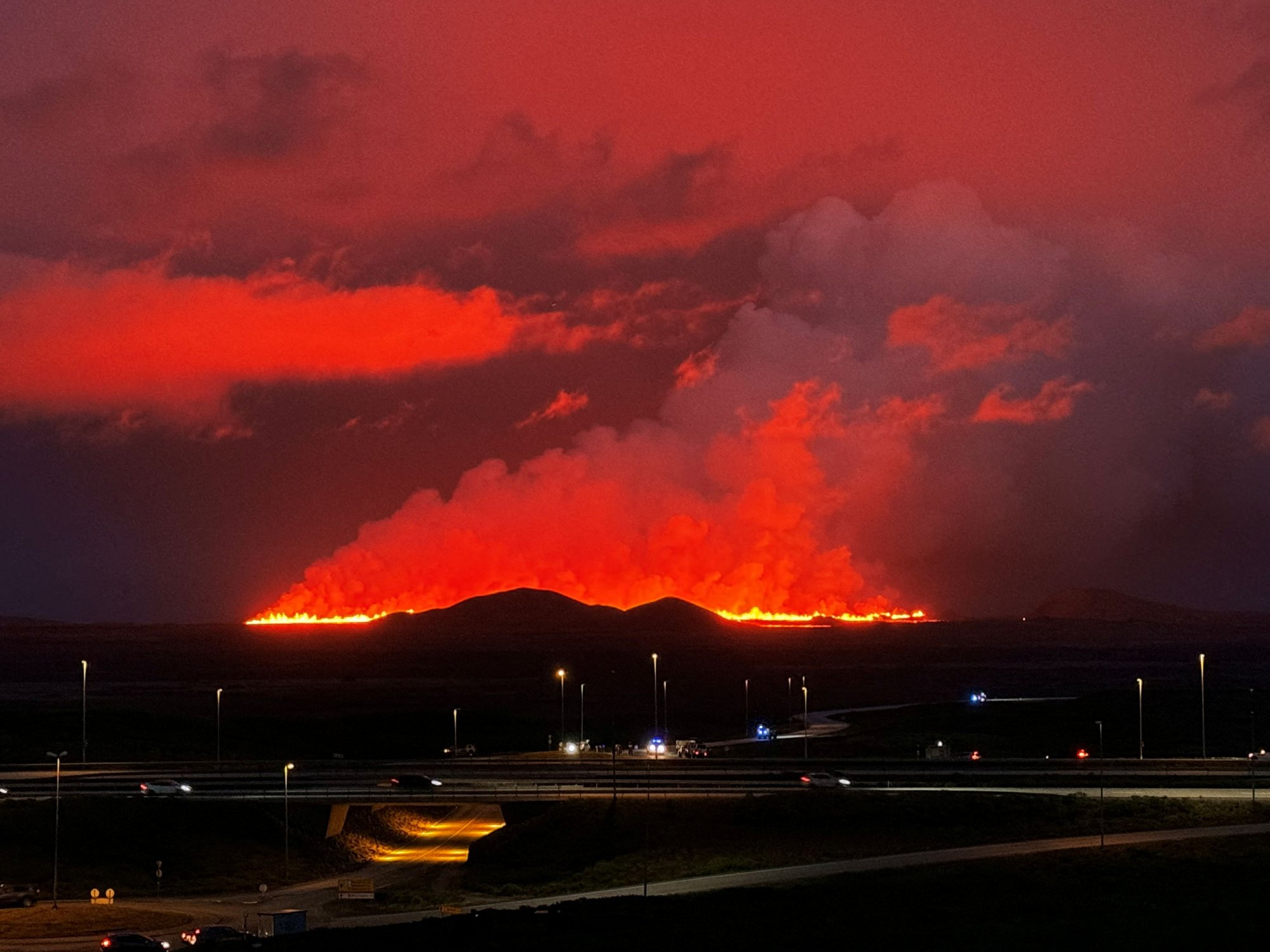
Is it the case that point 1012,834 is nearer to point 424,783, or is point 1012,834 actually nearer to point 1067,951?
point 1067,951

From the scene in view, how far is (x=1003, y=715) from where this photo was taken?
170 m

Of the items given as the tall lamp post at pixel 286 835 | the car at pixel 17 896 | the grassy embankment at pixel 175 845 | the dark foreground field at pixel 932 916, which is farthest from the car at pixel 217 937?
the tall lamp post at pixel 286 835

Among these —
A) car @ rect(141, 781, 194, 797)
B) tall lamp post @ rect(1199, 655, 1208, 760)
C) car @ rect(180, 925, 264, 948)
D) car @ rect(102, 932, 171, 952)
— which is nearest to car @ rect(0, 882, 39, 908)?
car @ rect(180, 925, 264, 948)

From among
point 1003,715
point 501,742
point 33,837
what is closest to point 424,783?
point 33,837

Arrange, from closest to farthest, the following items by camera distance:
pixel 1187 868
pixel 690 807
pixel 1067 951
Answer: pixel 1067 951
pixel 1187 868
pixel 690 807

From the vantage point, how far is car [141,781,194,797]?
92125 millimetres

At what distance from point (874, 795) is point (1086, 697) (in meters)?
110

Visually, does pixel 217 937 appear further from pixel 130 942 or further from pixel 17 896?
pixel 17 896

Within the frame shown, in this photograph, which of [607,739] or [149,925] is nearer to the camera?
[149,925]

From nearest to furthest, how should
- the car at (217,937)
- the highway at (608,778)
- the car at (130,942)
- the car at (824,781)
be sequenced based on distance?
the car at (130,942) → the car at (217,937) → the highway at (608,778) → the car at (824,781)

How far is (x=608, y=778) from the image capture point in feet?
327

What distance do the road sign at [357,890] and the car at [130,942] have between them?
1381cm

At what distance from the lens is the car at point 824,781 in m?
92.6

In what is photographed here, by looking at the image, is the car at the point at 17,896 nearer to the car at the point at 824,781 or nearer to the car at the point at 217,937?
the car at the point at 217,937
